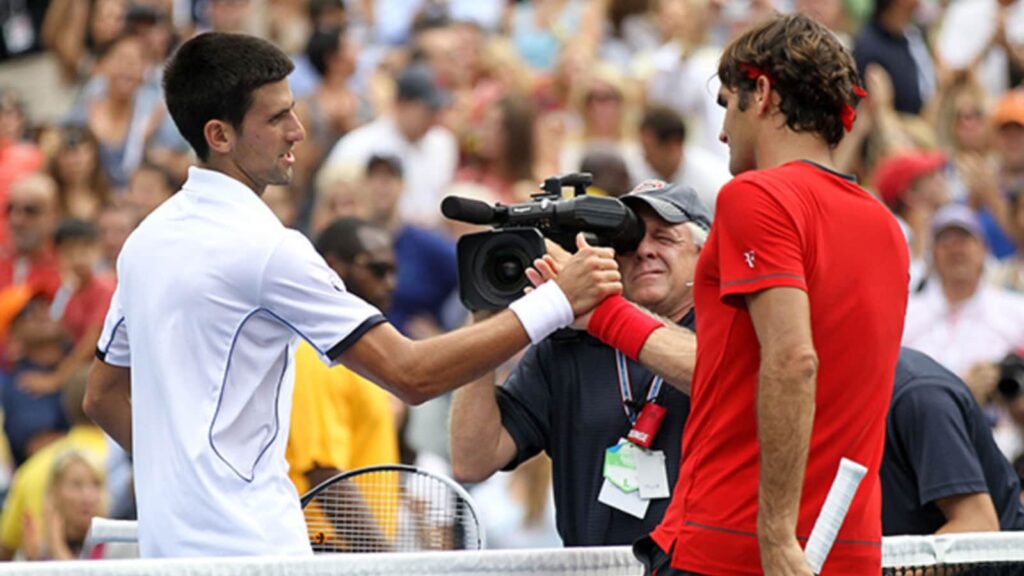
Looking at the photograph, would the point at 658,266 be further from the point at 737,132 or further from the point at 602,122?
the point at 602,122

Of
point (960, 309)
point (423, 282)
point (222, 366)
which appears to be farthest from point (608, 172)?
point (222, 366)

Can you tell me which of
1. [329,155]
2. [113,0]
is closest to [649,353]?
[329,155]

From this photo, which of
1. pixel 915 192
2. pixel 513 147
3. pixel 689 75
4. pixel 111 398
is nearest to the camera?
pixel 111 398

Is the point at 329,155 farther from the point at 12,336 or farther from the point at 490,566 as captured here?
the point at 490,566

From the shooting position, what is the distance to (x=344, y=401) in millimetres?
6465

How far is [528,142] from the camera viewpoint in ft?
34.1

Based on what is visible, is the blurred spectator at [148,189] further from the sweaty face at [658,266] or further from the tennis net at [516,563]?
the tennis net at [516,563]

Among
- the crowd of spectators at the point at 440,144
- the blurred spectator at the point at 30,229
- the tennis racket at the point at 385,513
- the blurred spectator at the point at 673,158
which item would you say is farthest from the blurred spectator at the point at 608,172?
the tennis racket at the point at 385,513

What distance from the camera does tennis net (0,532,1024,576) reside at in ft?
12.7

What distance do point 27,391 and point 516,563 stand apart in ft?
19.7

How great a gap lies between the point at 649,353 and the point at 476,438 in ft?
2.31

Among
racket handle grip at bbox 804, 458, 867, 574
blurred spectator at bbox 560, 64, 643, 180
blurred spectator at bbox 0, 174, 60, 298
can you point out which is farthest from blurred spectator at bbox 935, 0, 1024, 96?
racket handle grip at bbox 804, 458, 867, 574

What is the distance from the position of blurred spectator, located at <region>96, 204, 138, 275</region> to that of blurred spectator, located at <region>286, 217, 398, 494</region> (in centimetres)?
374

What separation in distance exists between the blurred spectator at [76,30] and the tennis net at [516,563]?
33.6 ft
